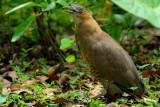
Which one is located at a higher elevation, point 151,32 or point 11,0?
point 11,0

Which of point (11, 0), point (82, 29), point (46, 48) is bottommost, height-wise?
point (46, 48)

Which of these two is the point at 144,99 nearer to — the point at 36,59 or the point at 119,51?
Result: the point at 119,51

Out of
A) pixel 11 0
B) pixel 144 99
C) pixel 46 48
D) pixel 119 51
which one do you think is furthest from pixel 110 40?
pixel 11 0

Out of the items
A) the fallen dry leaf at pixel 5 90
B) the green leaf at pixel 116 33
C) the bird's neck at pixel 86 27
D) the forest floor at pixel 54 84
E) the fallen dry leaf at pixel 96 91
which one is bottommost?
the fallen dry leaf at pixel 96 91

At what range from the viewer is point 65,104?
3.35m

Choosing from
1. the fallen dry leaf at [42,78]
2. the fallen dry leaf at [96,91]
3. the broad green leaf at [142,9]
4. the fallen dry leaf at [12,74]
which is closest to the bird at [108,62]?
the fallen dry leaf at [96,91]

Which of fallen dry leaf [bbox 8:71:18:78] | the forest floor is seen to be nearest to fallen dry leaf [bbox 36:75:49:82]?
the forest floor

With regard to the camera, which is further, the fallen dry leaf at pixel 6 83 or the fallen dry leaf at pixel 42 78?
the fallen dry leaf at pixel 42 78

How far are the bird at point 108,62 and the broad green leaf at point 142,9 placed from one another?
1024 mm

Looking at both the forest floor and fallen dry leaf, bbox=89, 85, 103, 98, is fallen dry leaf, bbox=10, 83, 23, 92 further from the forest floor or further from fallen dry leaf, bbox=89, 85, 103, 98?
fallen dry leaf, bbox=89, 85, 103, 98

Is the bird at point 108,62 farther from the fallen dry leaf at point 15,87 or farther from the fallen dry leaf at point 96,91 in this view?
the fallen dry leaf at point 15,87

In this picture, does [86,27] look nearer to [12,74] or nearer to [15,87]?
[15,87]

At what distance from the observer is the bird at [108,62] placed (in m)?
3.44

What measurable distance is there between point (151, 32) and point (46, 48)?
2.84 meters
